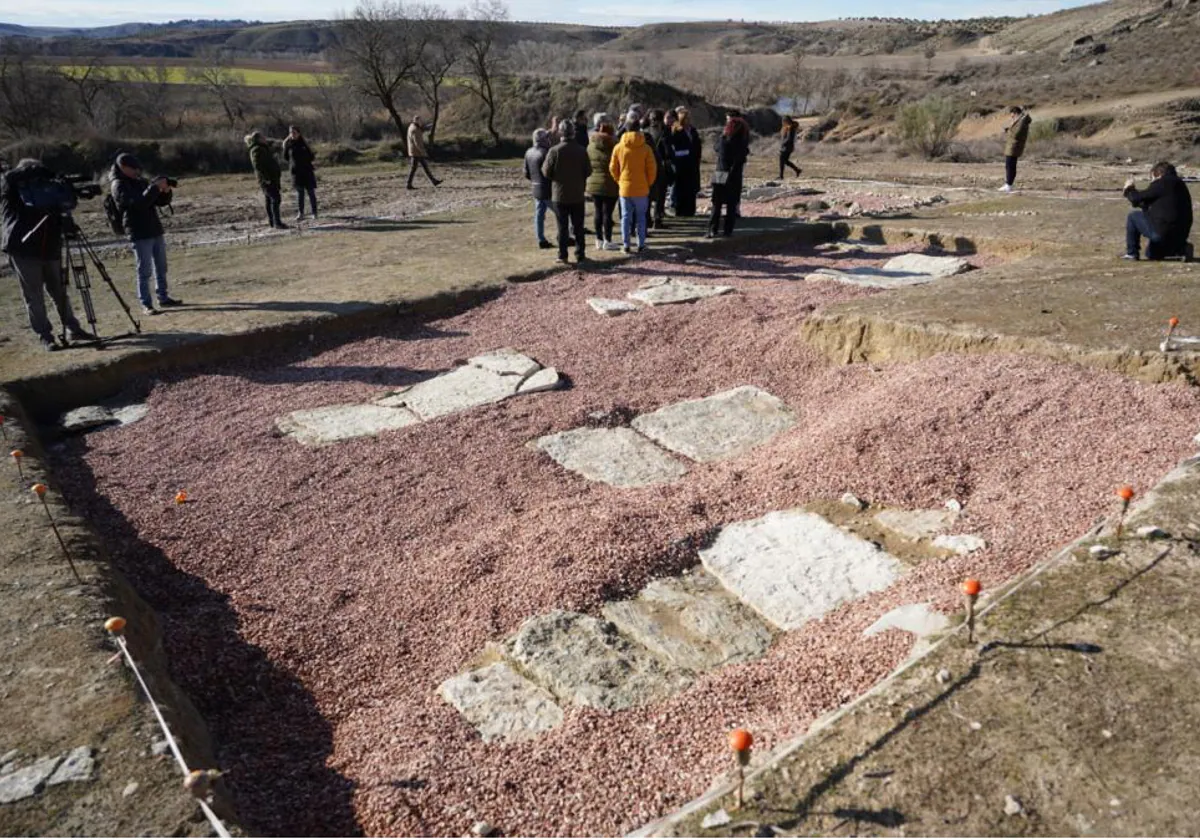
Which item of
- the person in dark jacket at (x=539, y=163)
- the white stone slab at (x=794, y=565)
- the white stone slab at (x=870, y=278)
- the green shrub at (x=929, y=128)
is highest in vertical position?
the green shrub at (x=929, y=128)

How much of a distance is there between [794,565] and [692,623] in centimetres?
71

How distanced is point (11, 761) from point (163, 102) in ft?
149

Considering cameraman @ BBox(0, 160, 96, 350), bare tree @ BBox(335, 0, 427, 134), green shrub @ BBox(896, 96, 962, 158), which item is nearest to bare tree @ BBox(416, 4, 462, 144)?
bare tree @ BBox(335, 0, 427, 134)

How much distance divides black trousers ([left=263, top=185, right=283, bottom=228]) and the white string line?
11286 millimetres

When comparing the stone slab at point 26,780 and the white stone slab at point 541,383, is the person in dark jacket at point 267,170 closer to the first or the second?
the white stone slab at point 541,383

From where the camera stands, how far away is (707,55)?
311 ft

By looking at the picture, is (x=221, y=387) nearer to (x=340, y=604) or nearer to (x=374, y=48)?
(x=340, y=604)

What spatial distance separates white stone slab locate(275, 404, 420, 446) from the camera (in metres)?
6.17

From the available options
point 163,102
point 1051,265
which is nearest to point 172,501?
point 1051,265

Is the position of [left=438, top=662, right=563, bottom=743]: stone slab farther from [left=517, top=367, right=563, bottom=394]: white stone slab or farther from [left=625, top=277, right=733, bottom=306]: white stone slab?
[left=625, top=277, right=733, bottom=306]: white stone slab

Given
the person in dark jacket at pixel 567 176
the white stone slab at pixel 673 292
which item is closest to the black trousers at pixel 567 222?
the person in dark jacket at pixel 567 176

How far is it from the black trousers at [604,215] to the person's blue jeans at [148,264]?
511cm

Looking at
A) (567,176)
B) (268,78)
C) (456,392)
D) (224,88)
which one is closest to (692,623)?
(456,392)

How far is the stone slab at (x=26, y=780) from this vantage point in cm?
256
